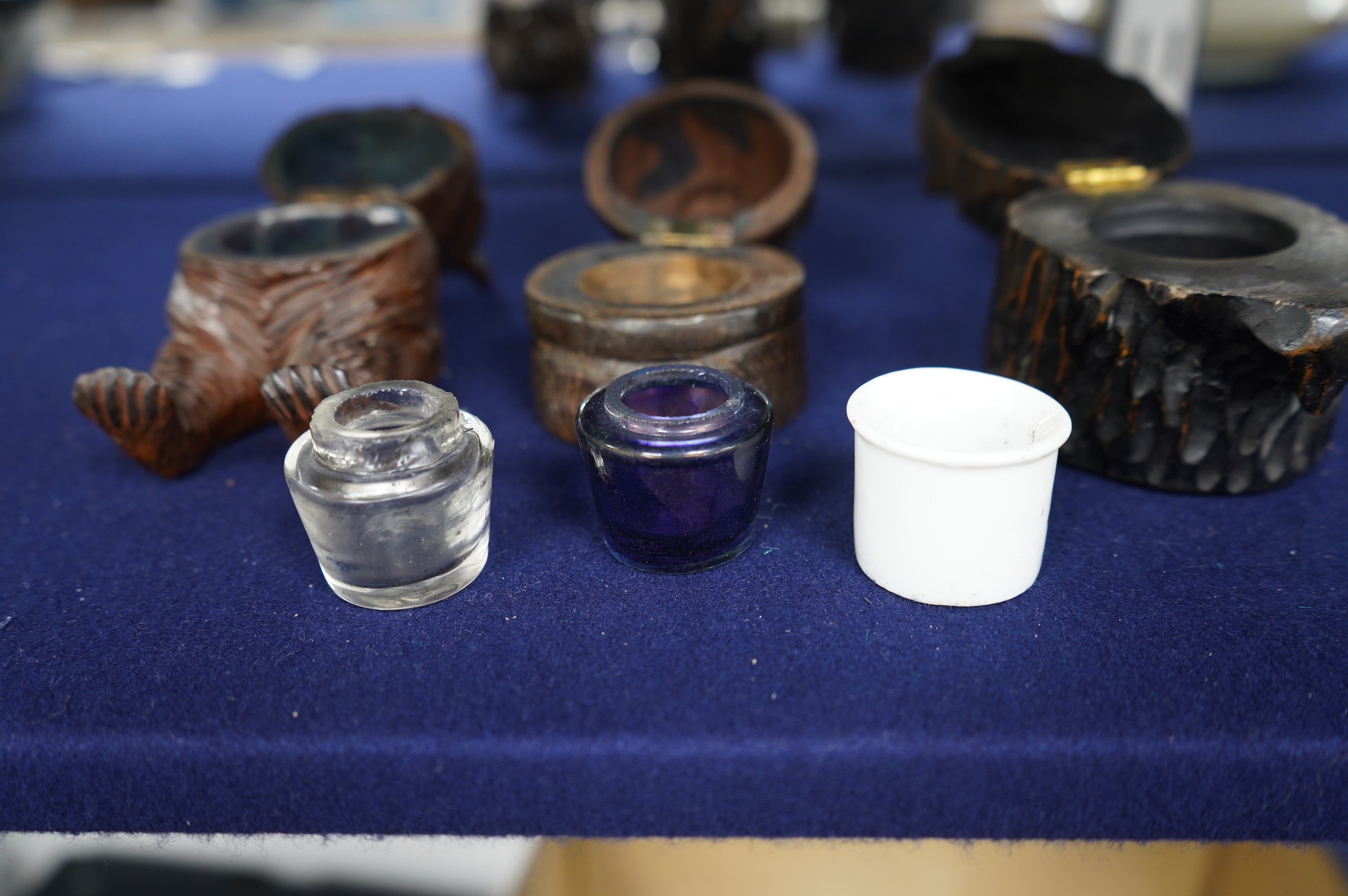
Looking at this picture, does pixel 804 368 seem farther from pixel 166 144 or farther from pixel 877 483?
pixel 166 144

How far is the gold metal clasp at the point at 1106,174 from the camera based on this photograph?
1287 mm

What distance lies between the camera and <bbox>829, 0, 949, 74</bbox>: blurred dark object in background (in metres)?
2.43

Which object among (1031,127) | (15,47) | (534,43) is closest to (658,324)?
(1031,127)

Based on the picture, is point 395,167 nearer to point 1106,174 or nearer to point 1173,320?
point 1106,174

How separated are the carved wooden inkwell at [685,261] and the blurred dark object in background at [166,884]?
0.60 meters

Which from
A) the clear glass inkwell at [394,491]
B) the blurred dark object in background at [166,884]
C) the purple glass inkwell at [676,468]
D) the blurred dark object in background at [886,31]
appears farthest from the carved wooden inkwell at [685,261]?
the blurred dark object in background at [886,31]

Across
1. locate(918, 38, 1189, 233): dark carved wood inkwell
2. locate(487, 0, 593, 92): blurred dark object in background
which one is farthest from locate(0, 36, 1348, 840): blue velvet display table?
locate(487, 0, 593, 92): blurred dark object in background

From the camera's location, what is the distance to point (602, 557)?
3.22 feet

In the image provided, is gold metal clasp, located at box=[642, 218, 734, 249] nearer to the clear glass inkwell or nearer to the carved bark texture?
the carved bark texture

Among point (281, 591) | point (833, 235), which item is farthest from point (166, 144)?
point (281, 591)

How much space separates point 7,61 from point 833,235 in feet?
6.64

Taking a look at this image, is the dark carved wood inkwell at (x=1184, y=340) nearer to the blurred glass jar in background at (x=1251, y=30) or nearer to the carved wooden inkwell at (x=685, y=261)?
the carved wooden inkwell at (x=685, y=261)

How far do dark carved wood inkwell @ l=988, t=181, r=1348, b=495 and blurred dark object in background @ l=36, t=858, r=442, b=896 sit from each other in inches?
36.8

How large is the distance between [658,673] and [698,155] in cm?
106
